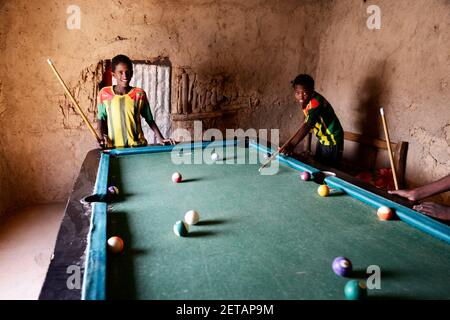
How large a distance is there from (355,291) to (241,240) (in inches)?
19.6

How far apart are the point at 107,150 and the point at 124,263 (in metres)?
1.71

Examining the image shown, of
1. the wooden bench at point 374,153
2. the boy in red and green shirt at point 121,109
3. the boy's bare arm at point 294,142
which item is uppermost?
the boy in red and green shirt at point 121,109

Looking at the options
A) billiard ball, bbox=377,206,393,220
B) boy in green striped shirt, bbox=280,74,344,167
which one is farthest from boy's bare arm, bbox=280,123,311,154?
billiard ball, bbox=377,206,393,220

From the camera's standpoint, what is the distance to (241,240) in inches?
51.5

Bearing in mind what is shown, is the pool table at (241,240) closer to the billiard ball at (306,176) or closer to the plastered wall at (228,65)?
the billiard ball at (306,176)

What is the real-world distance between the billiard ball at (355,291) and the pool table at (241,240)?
3cm

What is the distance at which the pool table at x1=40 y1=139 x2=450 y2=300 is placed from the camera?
0.99 meters

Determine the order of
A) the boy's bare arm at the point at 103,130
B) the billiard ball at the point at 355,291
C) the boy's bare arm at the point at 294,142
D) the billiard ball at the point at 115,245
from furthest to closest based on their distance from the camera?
the boy's bare arm at the point at 103,130 < the boy's bare arm at the point at 294,142 < the billiard ball at the point at 115,245 < the billiard ball at the point at 355,291

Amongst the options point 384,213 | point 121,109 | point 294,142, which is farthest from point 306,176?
point 121,109

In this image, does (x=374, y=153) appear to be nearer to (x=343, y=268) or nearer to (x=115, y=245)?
(x=343, y=268)

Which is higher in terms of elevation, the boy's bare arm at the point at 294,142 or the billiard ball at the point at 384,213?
the boy's bare arm at the point at 294,142

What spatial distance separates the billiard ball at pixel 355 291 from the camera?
0.92 m

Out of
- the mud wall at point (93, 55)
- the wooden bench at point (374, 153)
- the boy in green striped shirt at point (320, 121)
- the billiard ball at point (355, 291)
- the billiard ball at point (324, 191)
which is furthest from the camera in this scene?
the mud wall at point (93, 55)

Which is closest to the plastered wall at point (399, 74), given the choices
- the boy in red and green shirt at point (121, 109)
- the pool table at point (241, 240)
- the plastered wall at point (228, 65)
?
the plastered wall at point (228, 65)
